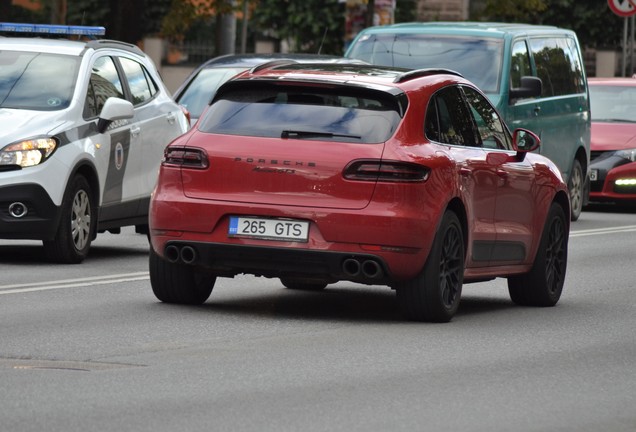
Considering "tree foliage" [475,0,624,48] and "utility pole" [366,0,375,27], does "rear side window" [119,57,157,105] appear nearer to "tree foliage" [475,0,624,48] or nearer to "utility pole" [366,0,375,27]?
"utility pole" [366,0,375,27]

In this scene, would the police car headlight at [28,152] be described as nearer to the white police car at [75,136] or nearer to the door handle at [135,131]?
the white police car at [75,136]

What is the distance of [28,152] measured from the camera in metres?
14.1

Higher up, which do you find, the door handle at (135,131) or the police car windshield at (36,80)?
the police car windshield at (36,80)

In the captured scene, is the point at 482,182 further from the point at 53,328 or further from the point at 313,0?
the point at 313,0

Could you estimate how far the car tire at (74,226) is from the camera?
14.4 meters

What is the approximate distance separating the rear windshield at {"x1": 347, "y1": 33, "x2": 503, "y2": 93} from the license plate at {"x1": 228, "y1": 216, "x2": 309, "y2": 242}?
9.40m

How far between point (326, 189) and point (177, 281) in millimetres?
1285

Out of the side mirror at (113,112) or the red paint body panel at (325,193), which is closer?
the red paint body panel at (325,193)

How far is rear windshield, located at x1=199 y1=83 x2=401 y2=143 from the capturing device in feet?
34.9

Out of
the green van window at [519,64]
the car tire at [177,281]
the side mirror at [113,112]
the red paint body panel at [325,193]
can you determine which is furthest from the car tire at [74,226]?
the green van window at [519,64]

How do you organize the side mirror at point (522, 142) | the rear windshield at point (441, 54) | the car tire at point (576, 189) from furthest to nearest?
the car tire at point (576, 189)
the rear windshield at point (441, 54)
the side mirror at point (522, 142)

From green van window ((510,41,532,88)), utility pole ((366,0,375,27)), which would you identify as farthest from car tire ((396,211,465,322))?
utility pole ((366,0,375,27))

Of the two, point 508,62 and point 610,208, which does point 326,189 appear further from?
point 610,208

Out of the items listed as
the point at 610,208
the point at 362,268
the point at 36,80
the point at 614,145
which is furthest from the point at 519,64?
the point at 362,268
